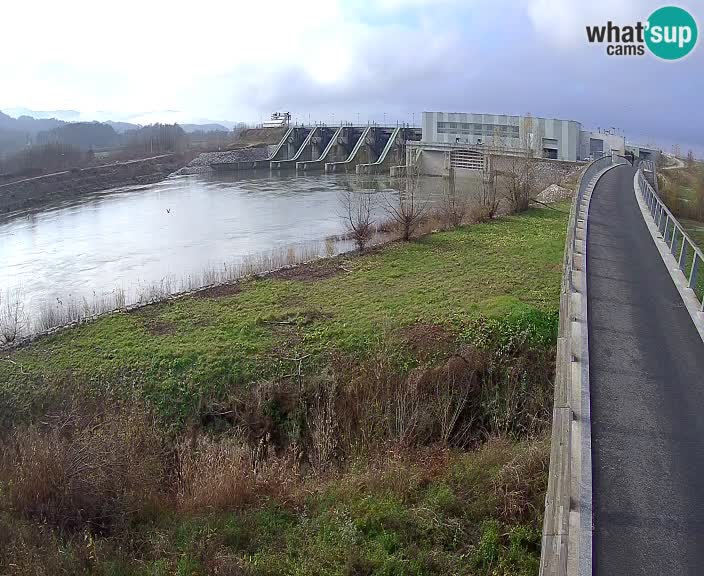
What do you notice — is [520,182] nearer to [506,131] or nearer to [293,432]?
[293,432]

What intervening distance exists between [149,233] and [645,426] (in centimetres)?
3340

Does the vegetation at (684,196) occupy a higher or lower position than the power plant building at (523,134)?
lower

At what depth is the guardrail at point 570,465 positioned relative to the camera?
6.03m

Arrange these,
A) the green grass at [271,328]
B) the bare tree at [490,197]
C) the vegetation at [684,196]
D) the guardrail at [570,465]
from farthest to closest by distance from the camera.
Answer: the vegetation at [684,196]
the bare tree at [490,197]
the green grass at [271,328]
the guardrail at [570,465]

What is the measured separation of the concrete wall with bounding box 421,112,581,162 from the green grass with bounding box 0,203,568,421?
34748mm

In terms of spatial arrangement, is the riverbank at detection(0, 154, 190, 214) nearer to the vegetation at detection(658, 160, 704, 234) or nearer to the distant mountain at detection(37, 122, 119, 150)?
the vegetation at detection(658, 160, 704, 234)

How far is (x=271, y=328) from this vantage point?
1592 cm

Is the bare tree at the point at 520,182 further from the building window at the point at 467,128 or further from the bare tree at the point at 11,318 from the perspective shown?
the building window at the point at 467,128

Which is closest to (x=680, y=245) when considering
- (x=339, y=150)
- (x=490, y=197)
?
(x=490, y=197)

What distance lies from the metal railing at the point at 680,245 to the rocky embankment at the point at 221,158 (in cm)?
6209

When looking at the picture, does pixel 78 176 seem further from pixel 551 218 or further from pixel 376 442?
pixel 376 442

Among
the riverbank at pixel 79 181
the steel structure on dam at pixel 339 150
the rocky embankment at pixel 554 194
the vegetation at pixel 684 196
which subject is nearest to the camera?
the vegetation at pixel 684 196

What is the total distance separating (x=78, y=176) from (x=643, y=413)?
6628 centimetres

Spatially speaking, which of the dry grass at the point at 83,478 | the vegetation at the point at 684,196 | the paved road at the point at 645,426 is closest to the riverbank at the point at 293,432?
the dry grass at the point at 83,478
